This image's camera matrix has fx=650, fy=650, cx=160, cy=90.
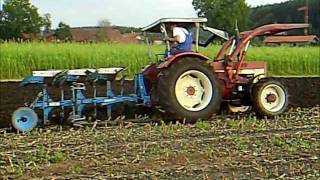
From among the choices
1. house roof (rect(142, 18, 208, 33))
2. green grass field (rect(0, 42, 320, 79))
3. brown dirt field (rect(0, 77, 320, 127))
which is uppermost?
house roof (rect(142, 18, 208, 33))

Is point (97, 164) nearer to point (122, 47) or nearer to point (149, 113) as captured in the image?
point (149, 113)

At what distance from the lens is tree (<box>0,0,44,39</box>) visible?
1796 inches

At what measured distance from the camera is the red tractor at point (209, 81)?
852 centimetres

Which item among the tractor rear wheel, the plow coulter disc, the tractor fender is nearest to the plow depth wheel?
the tractor rear wheel

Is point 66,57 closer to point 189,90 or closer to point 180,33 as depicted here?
point 180,33

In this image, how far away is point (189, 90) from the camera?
28.8ft

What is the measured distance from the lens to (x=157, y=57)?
9.48 metres

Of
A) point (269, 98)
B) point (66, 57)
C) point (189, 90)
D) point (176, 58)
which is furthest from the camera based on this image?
point (66, 57)

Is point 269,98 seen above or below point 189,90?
below

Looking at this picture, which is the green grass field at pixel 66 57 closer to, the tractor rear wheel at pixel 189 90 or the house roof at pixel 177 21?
the house roof at pixel 177 21

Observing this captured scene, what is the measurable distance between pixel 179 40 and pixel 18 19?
39676 mm

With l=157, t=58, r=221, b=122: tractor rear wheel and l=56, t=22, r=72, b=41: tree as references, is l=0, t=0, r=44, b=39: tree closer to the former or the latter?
l=56, t=22, r=72, b=41: tree

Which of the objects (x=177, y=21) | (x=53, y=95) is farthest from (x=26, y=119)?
(x=53, y=95)

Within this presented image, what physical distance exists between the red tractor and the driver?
98mm
